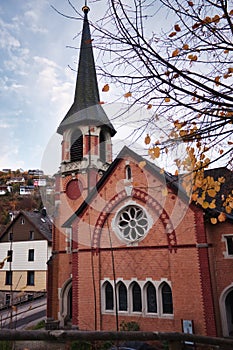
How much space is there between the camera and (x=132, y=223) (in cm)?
1375

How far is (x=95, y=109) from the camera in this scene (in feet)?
66.3

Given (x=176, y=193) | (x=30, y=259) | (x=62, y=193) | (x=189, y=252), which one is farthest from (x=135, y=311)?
(x=30, y=259)

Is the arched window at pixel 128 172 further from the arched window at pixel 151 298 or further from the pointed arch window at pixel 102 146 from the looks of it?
the pointed arch window at pixel 102 146

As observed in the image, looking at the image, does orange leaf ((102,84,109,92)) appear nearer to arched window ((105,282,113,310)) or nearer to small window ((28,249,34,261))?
arched window ((105,282,113,310))

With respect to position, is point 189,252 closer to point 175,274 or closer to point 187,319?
point 175,274

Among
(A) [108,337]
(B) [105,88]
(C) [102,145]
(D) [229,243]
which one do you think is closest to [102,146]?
(C) [102,145]

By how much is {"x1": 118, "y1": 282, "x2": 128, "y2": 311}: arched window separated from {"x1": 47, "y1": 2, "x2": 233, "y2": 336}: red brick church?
0.04 metres

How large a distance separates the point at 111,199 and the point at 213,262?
17.9ft

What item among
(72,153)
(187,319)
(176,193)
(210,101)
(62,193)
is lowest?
(187,319)

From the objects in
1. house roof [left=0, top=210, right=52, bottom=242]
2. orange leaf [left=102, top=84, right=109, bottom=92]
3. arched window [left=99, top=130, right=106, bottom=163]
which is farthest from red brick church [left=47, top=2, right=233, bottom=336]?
house roof [left=0, top=210, right=52, bottom=242]

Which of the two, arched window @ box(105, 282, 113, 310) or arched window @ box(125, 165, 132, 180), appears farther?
arched window @ box(125, 165, 132, 180)

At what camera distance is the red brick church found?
11266 millimetres

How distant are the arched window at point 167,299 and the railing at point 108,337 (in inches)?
368

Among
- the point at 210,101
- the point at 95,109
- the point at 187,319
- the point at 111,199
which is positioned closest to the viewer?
the point at 210,101
